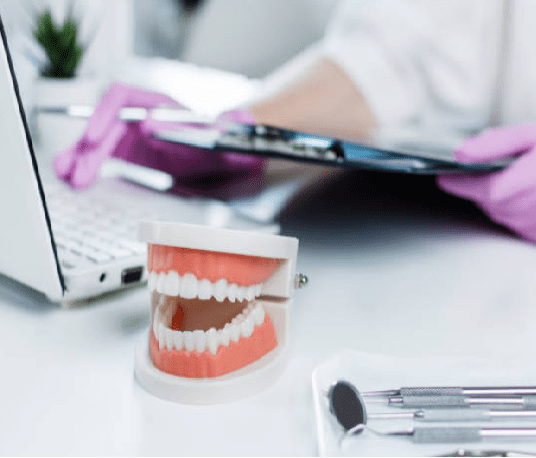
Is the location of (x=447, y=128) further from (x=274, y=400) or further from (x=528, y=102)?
(x=274, y=400)

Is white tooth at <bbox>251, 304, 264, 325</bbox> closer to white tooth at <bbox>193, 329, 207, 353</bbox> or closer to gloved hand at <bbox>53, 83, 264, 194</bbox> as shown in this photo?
white tooth at <bbox>193, 329, 207, 353</bbox>

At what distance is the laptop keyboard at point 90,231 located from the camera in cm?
37

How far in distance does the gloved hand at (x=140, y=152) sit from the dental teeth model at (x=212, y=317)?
35 centimetres

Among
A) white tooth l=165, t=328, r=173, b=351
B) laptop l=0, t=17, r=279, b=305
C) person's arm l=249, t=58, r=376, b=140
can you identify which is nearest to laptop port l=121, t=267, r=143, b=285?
laptop l=0, t=17, r=279, b=305

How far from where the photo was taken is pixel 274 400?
28cm

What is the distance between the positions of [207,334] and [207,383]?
2 cm

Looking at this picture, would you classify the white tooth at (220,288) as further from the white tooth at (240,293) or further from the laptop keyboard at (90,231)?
the laptop keyboard at (90,231)

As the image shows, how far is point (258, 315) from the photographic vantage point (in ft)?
0.97

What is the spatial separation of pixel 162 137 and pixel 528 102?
24.4 inches

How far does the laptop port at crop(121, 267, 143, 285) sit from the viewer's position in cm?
37

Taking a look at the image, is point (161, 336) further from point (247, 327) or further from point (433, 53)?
point (433, 53)

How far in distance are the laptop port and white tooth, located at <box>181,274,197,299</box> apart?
0.11 metres

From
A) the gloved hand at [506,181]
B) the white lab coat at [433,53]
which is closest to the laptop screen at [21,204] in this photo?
the gloved hand at [506,181]

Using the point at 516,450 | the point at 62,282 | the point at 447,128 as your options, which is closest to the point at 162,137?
the point at 62,282
